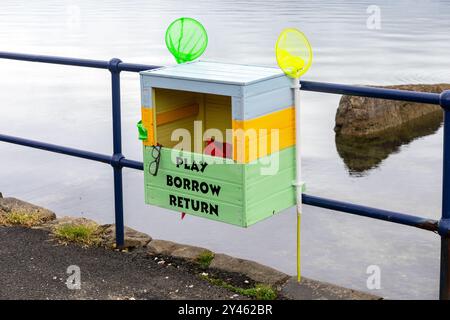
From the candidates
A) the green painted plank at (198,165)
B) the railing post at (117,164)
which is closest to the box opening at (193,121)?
the green painted plank at (198,165)

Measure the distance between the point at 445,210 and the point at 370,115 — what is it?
26.7 feet

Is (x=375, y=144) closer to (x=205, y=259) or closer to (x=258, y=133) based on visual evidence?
(x=205, y=259)

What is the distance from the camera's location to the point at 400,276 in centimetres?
726

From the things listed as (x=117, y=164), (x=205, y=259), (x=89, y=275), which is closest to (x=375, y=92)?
(x=205, y=259)

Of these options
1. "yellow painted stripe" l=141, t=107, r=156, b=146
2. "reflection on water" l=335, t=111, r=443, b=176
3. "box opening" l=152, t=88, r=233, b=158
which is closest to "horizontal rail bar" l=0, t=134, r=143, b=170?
"box opening" l=152, t=88, r=233, b=158

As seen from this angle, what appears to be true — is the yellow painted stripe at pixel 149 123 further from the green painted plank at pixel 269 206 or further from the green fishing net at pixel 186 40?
the green painted plank at pixel 269 206

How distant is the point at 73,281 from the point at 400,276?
305cm

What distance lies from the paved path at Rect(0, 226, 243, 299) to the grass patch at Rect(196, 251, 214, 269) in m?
0.12

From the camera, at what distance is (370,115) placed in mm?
12523

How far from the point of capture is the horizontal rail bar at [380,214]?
14.9ft

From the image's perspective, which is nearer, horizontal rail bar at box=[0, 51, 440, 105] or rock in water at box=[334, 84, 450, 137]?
horizontal rail bar at box=[0, 51, 440, 105]

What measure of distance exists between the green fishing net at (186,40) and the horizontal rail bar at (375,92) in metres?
0.68

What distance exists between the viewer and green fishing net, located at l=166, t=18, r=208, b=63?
16.8ft

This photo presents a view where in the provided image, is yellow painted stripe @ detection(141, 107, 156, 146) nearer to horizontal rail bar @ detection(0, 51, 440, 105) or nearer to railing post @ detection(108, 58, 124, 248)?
horizontal rail bar @ detection(0, 51, 440, 105)
